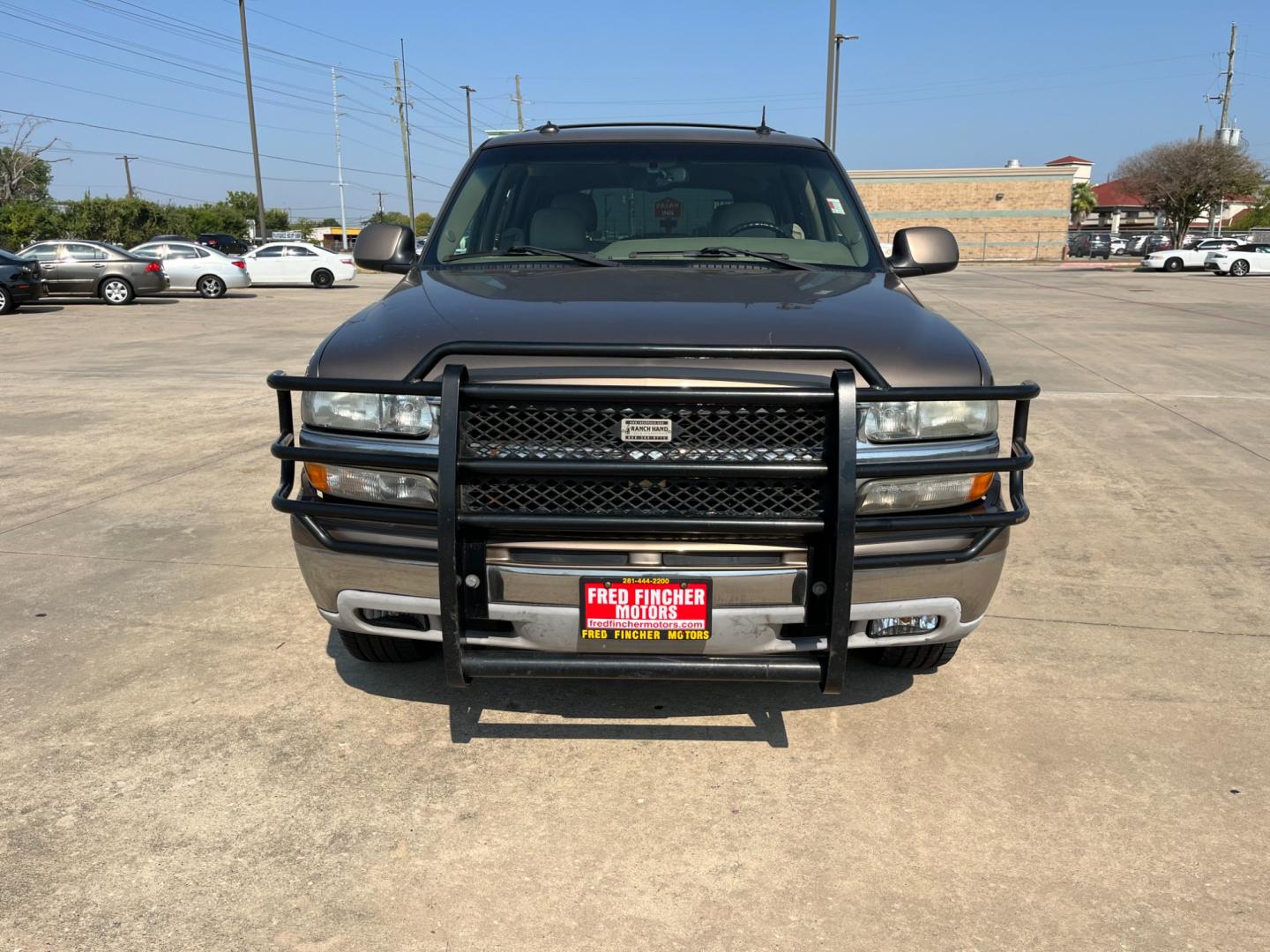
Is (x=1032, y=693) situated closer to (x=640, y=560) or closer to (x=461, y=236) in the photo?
(x=640, y=560)

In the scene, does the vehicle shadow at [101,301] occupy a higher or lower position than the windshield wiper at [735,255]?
lower

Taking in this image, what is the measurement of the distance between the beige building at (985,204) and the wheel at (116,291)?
4718 cm

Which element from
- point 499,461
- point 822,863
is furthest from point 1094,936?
point 499,461

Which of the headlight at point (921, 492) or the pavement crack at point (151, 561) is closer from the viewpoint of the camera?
the headlight at point (921, 492)

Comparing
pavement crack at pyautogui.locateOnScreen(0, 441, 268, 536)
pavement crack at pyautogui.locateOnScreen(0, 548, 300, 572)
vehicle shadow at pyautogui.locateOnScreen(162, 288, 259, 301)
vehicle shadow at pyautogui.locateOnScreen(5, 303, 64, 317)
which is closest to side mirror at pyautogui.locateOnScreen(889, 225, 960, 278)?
pavement crack at pyautogui.locateOnScreen(0, 548, 300, 572)

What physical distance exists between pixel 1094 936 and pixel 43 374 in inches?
470

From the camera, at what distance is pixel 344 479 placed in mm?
2873

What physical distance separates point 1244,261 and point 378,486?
42224mm

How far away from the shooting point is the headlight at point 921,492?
9.04 ft

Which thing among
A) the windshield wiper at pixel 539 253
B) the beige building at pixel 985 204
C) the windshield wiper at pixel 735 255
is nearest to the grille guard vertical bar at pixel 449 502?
the windshield wiper at pixel 539 253

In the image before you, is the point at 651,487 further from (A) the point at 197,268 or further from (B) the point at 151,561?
(A) the point at 197,268

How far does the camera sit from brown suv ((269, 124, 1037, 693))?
2.65m

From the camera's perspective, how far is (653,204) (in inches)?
170

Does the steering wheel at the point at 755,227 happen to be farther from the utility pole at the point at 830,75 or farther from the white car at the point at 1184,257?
the white car at the point at 1184,257
